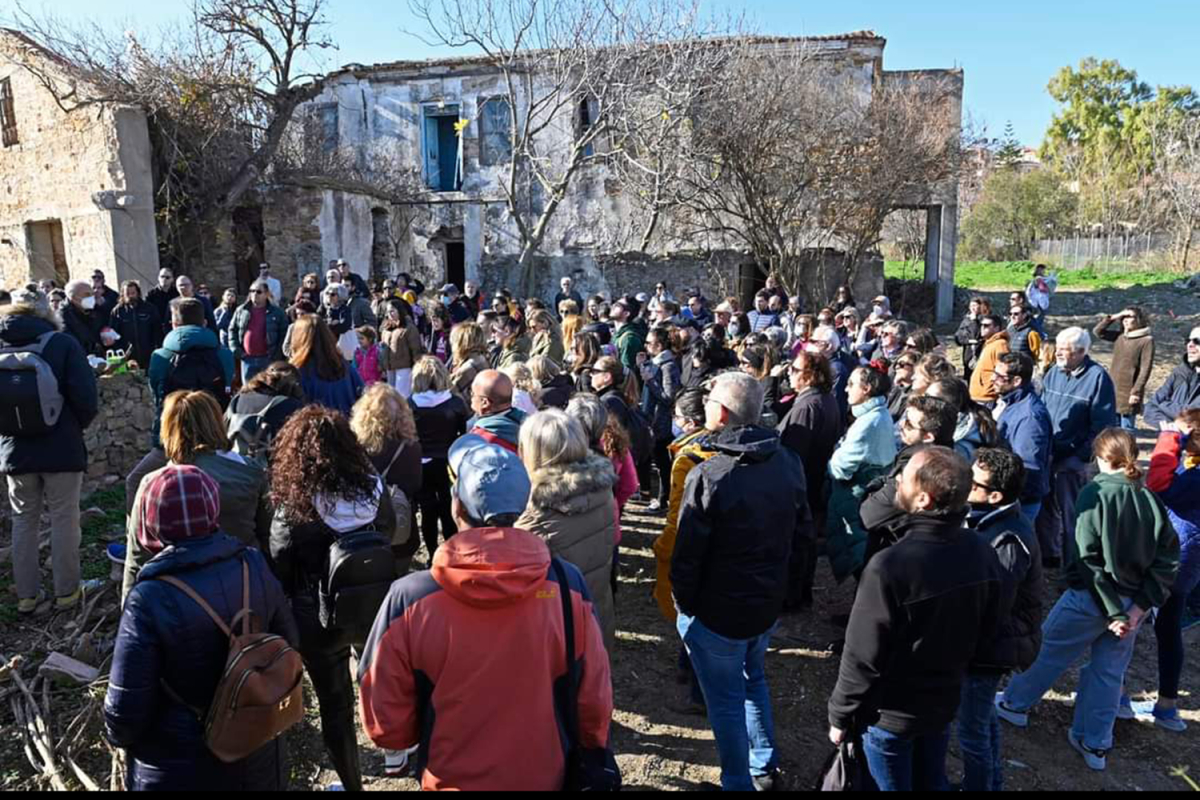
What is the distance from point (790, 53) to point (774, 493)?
16544 millimetres

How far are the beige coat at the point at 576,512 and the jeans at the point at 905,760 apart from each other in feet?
3.74

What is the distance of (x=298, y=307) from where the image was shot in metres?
7.56

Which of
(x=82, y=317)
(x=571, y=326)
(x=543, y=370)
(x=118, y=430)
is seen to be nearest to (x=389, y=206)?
(x=82, y=317)

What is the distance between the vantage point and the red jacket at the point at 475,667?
1.93 m

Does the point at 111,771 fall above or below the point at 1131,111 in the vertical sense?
below

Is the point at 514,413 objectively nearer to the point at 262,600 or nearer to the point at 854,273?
the point at 262,600

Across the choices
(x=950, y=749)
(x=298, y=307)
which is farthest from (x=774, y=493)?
(x=298, y=307)

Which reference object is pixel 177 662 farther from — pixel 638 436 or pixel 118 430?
pixel 118 430

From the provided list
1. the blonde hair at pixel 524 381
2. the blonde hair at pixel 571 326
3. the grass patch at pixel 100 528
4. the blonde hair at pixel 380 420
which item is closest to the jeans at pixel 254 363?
the grass patch at pixel 100 528

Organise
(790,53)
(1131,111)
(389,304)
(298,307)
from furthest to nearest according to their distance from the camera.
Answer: (1131,111)
(790,53)
(389,304)
(298,307)

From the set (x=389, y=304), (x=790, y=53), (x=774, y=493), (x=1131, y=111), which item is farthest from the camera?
(x=1131, y=111)

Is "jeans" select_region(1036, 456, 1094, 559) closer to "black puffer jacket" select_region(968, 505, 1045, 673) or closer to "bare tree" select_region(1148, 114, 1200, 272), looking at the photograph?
"black puffer jacket" select_region(968, 505, 1045, 673)

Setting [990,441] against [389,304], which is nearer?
[990,441]

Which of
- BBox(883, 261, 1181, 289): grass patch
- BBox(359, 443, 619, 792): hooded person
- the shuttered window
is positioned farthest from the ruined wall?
BBox(883, 261, 1181, 289): grass patch
